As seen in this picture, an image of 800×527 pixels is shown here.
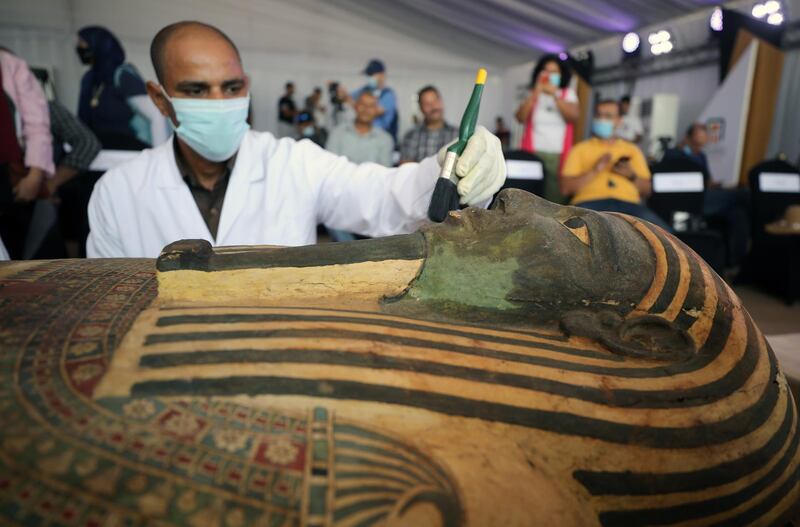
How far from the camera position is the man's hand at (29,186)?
7.88 feet

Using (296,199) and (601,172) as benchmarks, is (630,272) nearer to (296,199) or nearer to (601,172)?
(296,199)

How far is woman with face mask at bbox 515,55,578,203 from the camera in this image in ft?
13.8

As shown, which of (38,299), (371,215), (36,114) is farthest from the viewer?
(36,114)

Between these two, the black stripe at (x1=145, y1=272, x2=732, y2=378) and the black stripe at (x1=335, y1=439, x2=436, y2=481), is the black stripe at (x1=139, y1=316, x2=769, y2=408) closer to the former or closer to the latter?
the black stripe at (x1=145, y1=272, x2=732, y2=378)

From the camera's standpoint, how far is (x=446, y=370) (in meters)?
0.93

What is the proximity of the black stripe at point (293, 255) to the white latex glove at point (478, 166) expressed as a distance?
1.51 feet

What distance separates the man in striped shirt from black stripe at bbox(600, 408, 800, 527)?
3723 millimetres

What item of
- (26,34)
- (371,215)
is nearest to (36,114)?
(371,215)

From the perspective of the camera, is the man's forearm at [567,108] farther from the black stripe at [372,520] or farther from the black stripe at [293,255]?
the black stripe at [372,520]

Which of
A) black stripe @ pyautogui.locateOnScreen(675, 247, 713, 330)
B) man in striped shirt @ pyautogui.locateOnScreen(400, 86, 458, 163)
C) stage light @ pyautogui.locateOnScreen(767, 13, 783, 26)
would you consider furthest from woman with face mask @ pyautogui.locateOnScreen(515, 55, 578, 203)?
stage light @ pyautogui.locateOnScreen(767, 13, 783, 26)

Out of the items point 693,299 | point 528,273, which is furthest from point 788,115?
point 528,273

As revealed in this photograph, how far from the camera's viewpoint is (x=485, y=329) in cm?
109

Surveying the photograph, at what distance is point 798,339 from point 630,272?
1533 mm

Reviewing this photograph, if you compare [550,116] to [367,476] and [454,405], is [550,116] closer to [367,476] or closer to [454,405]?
[454,405]
